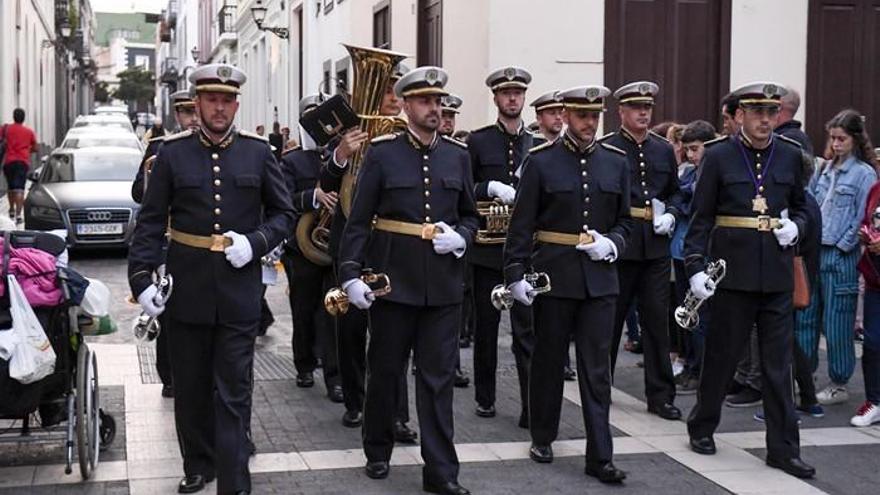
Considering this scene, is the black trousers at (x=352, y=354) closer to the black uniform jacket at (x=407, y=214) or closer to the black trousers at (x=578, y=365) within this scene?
the black trousers at (x=578, y=365)

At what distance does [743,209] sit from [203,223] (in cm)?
301

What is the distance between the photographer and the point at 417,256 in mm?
6660

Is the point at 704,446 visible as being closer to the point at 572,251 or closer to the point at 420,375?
the point at 572,251

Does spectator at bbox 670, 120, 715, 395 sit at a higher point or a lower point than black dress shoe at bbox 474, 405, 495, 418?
higher

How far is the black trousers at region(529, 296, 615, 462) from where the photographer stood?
6.88m

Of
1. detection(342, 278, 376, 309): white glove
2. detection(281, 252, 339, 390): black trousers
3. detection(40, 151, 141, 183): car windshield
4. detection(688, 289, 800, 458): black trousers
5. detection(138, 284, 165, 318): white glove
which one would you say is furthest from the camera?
detection(40, 151, 141, 183): car windshield

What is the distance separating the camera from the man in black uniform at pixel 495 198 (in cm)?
808

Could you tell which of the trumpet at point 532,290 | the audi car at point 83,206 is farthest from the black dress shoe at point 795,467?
the audi car at point 83,206

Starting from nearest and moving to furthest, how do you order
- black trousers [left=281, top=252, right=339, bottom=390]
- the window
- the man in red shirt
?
black trousers [left=281, top=252, right=339, bottom=390]
the window
the man in red shirt

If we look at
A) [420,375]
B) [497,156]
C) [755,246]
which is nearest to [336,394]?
[497,156]

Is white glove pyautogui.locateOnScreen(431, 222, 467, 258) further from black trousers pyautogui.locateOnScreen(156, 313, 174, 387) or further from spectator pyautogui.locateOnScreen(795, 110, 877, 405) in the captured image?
spectator pyautogui.locateOnScreen(795, 110, 877, 405)

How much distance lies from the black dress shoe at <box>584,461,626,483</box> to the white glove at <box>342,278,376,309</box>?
1516 mm

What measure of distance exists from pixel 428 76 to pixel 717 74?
10.0m

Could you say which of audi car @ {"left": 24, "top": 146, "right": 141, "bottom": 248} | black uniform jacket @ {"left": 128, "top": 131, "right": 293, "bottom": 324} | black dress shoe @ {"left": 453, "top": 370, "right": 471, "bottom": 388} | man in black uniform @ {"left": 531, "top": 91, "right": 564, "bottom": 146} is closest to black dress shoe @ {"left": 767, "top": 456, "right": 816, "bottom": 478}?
man in black uniform @ {"left": 531, "top": 91, "right": 564, "bottom": 146}
